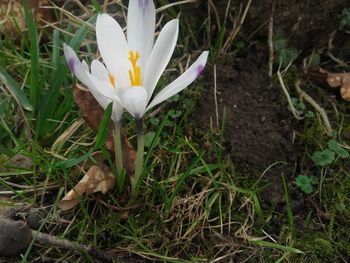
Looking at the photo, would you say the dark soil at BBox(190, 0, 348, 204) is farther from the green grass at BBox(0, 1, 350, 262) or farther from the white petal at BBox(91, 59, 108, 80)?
the white petal at BBox(91, 59, 108, 80)

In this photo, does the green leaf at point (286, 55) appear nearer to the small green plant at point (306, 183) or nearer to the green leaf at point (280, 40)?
the green leaf at point (280, 40)

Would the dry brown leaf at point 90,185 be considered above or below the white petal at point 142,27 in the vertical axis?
below

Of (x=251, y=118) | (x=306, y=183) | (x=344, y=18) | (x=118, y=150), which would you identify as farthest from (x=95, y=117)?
(x=344, y=18)

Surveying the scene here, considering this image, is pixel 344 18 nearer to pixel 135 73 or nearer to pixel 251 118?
pixel 251 118

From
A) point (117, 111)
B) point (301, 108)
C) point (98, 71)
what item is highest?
point (98, 71)

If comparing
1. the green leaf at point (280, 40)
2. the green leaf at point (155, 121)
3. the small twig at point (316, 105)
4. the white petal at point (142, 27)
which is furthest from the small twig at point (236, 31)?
the white petal at point (142, 27)

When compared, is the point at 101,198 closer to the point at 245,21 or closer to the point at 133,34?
the point at 133,34

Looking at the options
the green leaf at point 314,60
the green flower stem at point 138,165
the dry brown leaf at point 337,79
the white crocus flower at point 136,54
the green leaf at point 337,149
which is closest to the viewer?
the white crocus flower at point 136,54

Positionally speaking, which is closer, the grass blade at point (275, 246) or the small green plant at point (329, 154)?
the grass blade at point (275, 246)
